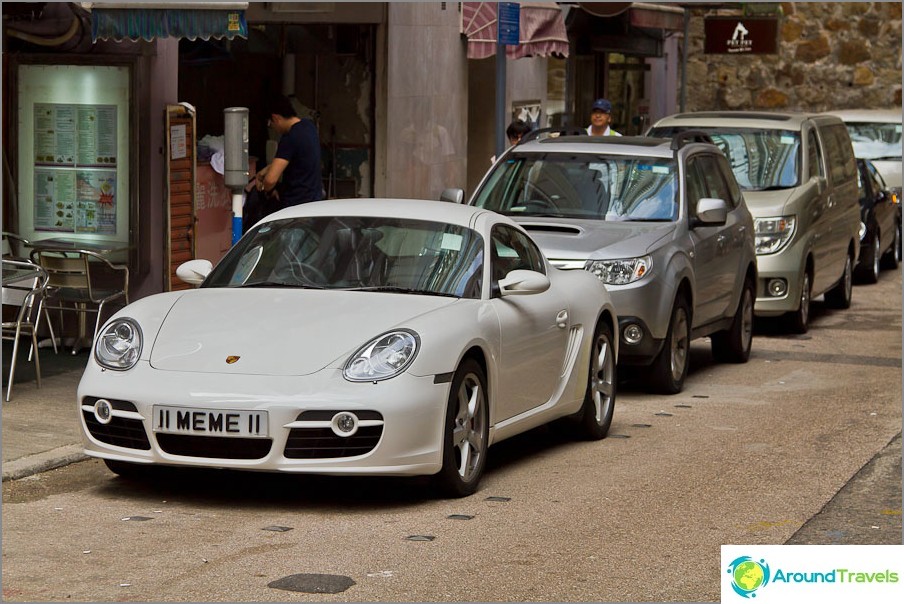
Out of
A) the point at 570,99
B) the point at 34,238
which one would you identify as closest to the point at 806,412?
the point at 34,238

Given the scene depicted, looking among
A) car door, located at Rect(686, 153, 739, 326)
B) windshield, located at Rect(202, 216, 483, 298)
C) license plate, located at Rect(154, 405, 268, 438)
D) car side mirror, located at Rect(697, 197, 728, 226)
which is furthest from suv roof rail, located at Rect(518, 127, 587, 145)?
license plate, located at Rect(154, 405, 268, 438)

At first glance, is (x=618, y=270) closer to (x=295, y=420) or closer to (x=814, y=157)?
(x=295, y=420)

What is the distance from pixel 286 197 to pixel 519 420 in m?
5.64

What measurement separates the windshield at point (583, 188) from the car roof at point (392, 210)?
321 cm

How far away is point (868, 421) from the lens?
10.9 m

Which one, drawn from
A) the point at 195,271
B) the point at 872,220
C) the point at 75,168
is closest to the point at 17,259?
the point at 75,168

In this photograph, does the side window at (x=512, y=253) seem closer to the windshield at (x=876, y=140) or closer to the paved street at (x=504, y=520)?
the paved street at (x=504, y=520)

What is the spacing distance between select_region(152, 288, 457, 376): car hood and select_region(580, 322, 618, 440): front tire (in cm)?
172

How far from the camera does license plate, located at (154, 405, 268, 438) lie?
24.6 ft

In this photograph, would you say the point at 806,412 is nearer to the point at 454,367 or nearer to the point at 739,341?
the point at 739,341

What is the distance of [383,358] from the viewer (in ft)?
25.3

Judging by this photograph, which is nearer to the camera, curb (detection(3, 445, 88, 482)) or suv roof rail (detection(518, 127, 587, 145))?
curb (detection(3, 445, 88, 482))

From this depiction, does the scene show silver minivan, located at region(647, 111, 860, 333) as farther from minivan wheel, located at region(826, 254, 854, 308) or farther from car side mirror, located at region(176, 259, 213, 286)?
car side mirror, located at region(176, 259, 213, 286)

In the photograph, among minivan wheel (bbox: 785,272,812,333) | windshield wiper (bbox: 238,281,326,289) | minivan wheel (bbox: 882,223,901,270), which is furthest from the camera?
minivan wheel (bbox: 882,223,901,270)
